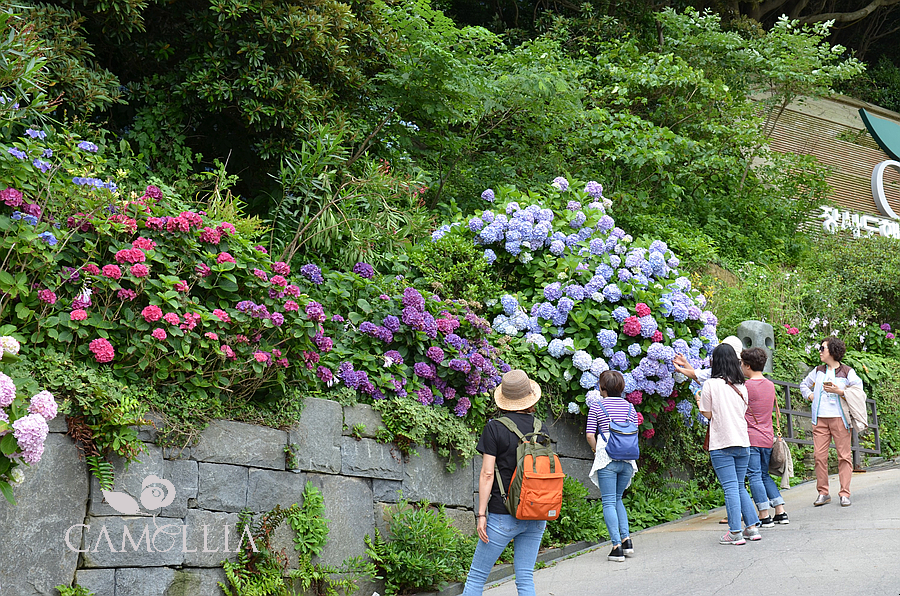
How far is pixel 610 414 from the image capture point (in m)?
5.75

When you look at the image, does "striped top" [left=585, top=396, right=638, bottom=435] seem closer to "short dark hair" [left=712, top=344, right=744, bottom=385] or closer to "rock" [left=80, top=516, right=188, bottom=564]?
"short dark hair" [left=712, top=344, right=744, bottom=385]

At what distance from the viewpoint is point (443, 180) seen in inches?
357

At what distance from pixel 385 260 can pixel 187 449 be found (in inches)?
118

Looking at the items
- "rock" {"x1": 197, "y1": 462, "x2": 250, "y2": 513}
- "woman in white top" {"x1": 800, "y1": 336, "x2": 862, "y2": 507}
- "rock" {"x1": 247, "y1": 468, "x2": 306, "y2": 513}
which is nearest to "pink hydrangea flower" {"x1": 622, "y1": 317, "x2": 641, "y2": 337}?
"woman in white top" {"x1": 800, "y1": 336, "x2": 862, "y2": 507}

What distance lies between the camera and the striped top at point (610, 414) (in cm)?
575

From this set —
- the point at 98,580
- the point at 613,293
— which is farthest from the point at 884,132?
the point at 98,580

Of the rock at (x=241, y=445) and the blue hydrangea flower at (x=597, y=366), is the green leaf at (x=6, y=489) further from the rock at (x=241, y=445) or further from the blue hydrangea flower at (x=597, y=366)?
the blue hydrangea flower at (x=597, y=366)

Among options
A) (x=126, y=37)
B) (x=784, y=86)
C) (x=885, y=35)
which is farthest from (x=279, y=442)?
(x=885, y=35)

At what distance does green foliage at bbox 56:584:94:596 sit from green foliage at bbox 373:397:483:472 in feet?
6.81

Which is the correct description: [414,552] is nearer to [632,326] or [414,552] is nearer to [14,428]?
[14,428]

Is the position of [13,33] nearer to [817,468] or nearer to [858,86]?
[817,468]

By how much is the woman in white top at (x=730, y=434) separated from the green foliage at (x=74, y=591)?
418 cm

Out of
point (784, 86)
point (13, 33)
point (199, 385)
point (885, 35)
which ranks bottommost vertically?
point (199, 385)

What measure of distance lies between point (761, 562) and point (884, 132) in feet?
48.1
